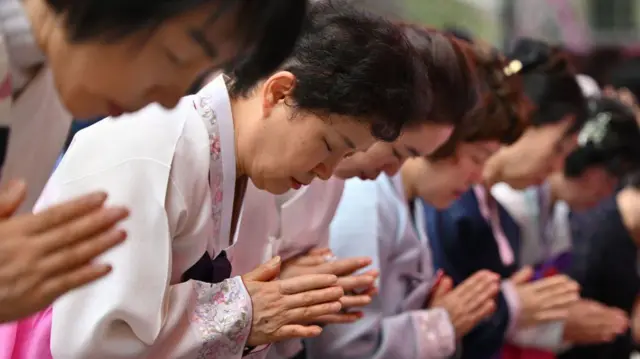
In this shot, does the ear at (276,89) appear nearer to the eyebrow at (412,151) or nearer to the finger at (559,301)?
the eyebrow at (412,151)

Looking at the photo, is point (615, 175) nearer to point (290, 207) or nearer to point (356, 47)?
point (290, 207)

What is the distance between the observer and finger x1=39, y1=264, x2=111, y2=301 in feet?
1.95

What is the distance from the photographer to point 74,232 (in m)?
0.59

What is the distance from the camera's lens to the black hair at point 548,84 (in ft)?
5.86

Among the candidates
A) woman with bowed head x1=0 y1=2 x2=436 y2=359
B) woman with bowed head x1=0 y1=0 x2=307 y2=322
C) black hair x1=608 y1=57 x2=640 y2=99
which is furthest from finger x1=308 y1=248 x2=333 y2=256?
black hair x1=608 y1=57 x2=640 y2=99

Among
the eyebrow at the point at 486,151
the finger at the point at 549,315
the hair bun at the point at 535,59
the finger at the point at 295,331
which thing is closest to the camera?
the finger at the point at 295,331

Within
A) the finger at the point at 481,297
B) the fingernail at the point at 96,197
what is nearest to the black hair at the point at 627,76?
the finger at the point at 481,297

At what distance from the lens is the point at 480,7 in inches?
156

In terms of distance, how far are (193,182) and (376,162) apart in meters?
0.38

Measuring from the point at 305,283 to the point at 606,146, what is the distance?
1.28m

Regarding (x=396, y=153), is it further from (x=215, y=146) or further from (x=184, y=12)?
(x=184, y=12)

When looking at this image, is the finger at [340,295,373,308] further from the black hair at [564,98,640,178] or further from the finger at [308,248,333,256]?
the black hair at [564,98,640,178]

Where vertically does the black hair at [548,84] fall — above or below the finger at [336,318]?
below

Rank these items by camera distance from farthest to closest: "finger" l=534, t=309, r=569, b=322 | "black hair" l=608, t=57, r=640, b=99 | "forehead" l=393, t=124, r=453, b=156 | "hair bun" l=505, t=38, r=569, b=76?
"black hair" l=608, t=57, r=640, b=99
"hair bun" l=505, t=38, r=569, b=76
"finger" l=534, t=309, r=569, b=322
"forehead" l=393, t=124, r=453, b=156
